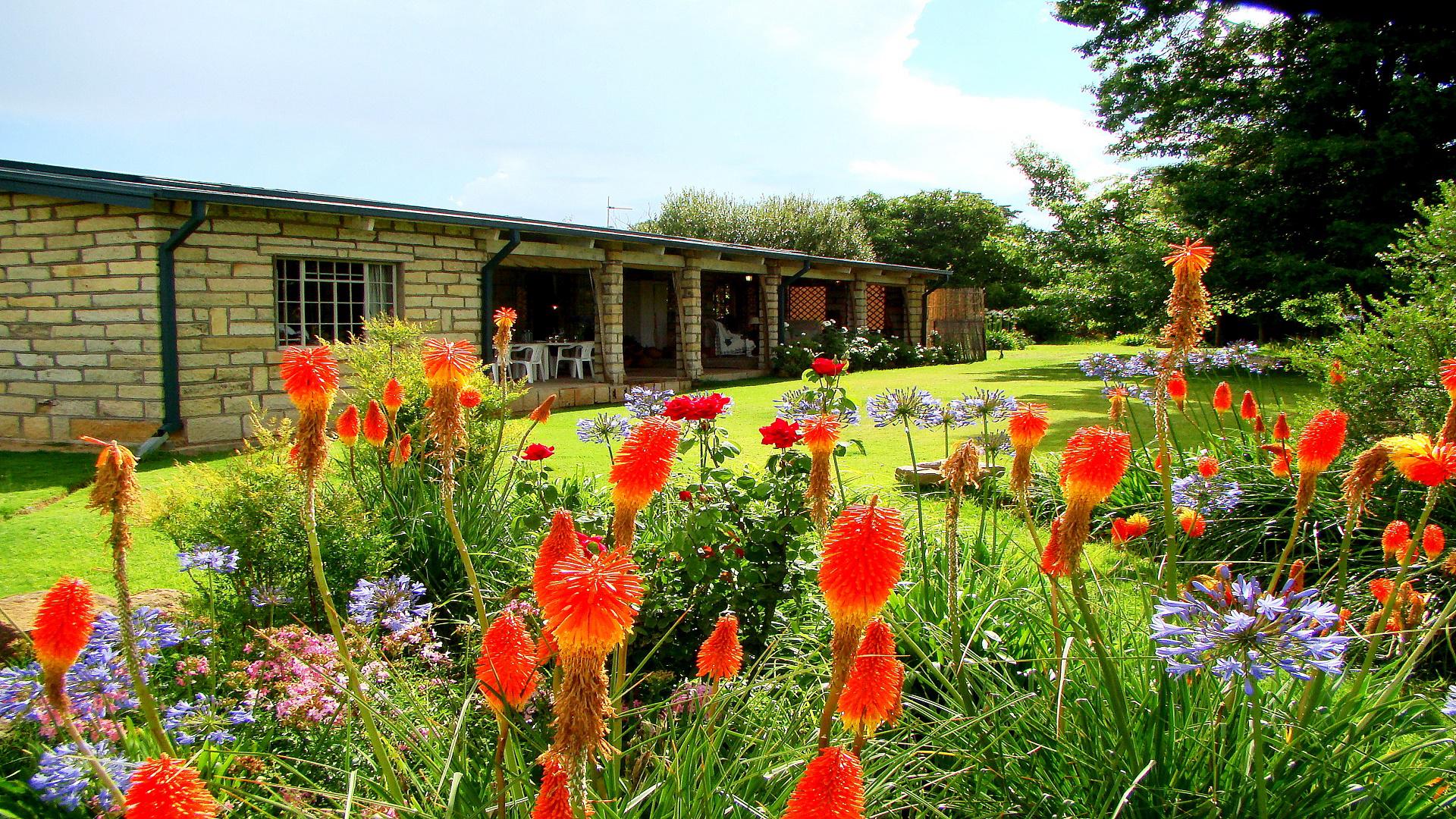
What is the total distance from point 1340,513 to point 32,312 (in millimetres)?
12437

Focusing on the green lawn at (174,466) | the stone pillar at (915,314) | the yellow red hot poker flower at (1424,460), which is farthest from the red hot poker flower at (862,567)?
the stone pillar at (915,314)

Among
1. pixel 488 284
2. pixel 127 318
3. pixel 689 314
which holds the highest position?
pixel 488 284

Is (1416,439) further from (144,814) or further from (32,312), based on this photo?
(32,312)

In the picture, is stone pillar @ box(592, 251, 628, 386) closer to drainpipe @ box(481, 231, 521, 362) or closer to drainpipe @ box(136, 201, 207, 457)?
drainpipe @ box(481, 231, 521, 362)

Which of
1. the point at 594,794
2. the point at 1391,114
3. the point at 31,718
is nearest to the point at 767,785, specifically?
the point at 594,794

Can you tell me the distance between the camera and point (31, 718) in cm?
198

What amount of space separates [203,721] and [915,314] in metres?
25.2

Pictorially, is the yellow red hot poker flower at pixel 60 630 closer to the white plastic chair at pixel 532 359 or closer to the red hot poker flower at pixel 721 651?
the red hot poker flower at pixel 721 651

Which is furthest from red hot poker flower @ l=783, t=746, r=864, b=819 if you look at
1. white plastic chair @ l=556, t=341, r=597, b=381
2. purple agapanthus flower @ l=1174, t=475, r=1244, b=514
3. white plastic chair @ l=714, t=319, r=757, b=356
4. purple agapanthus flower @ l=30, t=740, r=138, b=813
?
white plastic chair @ l=714, t=319, r=757, b=356

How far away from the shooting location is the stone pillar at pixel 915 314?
85.1 feet

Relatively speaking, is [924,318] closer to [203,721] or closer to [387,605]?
[387,605]

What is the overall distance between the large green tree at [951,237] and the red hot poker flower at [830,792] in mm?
41553

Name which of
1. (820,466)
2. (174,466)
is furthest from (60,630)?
(174,466)

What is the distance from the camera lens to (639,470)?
1.33m
